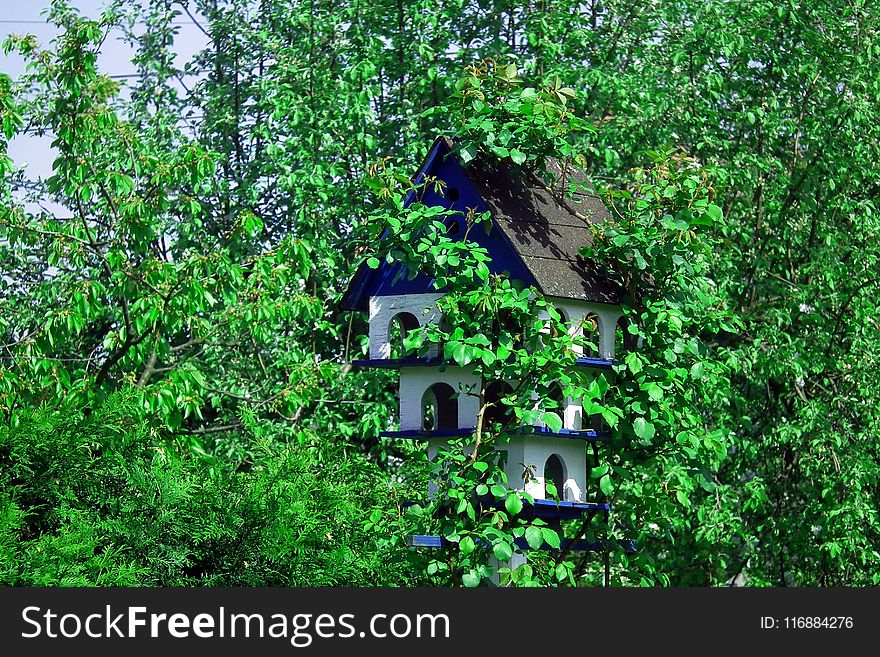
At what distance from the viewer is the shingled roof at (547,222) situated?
5.78 meters

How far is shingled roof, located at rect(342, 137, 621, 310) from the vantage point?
5.80 m

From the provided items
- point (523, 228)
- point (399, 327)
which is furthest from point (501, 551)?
point (523, 228)

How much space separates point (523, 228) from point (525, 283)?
0.29 metres


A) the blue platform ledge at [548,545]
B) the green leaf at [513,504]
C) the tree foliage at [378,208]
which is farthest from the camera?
the tree foliage at [378,208]

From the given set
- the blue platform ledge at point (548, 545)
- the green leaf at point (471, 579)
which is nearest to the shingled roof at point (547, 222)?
the blue platform ledge at point (548, 545)

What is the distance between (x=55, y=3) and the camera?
32.3 feet

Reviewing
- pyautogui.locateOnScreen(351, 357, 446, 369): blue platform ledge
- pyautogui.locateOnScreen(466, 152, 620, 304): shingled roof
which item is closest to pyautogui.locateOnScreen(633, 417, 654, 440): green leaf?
pyautogui.locateOnScreen(466, 152, 620, 304): shingled roof

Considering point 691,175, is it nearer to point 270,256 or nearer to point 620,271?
point 620,271

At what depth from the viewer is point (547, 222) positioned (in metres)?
6.04

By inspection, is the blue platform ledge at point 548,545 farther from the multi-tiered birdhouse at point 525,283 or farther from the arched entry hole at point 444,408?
the arched entry hole at point 444,408

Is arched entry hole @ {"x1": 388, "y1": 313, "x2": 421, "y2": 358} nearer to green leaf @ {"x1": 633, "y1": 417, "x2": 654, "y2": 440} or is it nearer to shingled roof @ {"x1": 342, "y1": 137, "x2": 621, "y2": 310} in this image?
shingled roof @ {"x1": 342, "y1": 137, "x2": 621, "y2": 310}

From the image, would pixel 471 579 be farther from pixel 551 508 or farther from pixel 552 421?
pixel 552 421

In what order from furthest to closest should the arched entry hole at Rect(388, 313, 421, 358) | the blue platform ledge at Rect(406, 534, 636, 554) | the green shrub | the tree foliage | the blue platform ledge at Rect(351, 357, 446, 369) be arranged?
the tree foliage, the arched entry hole at Rect(388, 313, 421, 358), the blue platform ledge at Rect(351, 357, 446, 369), the blue platform ledge at Rect(406, 534, 636, 554), the green shrub

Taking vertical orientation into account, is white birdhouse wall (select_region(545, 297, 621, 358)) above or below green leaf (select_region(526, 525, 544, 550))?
above
